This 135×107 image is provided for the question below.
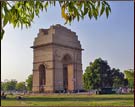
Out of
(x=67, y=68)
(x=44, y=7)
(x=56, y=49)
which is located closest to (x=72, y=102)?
(x=67, y=68)

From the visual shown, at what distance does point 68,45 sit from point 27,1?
3.70m

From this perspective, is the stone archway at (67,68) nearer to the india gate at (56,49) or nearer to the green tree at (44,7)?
the india gate at (56,49)

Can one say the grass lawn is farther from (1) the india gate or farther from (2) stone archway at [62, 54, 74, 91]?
(1) the india gate

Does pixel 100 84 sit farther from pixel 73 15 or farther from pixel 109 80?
pixel 73 15

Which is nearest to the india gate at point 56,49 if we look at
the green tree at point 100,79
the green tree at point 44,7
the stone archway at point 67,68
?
the stone archway at point 67,68

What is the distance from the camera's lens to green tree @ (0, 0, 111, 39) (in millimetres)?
2016

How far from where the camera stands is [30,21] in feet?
7.69

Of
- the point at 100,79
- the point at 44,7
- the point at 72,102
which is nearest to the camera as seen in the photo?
the point at 44,7

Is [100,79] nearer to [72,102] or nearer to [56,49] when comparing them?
[72,102]

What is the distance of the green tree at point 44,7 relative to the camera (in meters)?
2.02

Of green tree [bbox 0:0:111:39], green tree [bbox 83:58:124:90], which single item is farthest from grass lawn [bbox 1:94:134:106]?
green tree [bbox 83:58:124:90]

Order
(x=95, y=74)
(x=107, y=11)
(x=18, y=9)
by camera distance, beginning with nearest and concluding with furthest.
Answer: (x=107, y=11) < (x=18, y=9) < (x=95, y=74)

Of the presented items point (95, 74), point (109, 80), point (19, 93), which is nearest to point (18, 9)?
point (19, 93)

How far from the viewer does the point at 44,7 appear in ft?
7.26
